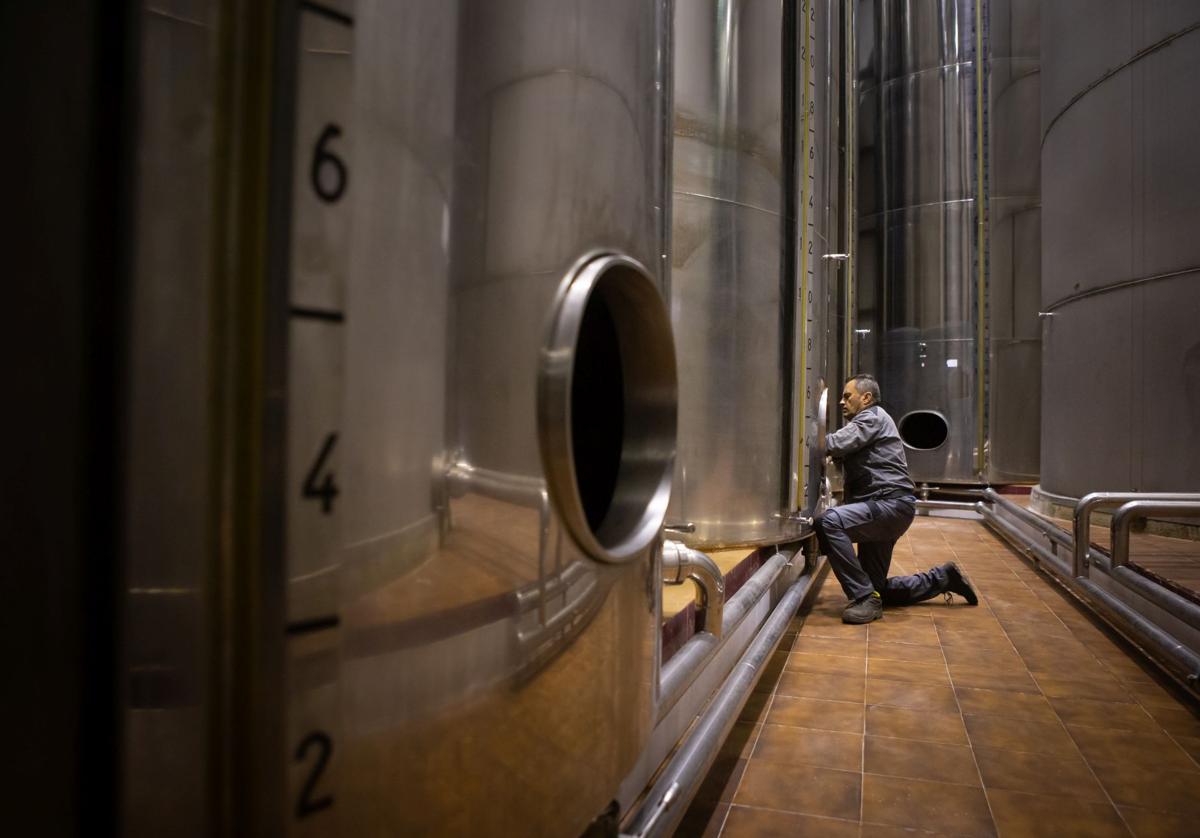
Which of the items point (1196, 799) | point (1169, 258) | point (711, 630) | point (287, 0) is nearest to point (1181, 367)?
point (1169, 258)

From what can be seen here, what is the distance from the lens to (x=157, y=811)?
570 mm

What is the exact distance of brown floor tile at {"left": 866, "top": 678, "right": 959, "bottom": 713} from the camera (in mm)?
2781

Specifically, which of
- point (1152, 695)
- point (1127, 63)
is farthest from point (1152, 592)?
point (1127, 63)

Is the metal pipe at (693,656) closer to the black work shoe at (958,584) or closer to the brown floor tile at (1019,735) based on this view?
the brown floor tile at (1019,735)

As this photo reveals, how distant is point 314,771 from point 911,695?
2.74m

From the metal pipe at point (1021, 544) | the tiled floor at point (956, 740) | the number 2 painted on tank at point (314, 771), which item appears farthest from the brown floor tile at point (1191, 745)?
the number 2 painted on tank at point (314, 771)

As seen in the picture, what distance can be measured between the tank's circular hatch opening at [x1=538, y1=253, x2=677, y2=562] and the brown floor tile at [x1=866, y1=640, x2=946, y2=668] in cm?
261

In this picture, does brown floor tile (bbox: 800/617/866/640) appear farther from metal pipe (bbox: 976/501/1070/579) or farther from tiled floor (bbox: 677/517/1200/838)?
metal pipe (bbox: 976/501/1070/579)

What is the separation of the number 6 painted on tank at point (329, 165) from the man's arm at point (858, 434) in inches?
148

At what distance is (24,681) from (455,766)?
0.37m

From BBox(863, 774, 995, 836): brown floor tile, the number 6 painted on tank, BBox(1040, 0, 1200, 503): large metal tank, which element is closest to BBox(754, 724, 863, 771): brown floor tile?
BBox(863, 774, 995, 836): brown floor tile

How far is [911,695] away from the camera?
9.45 ft

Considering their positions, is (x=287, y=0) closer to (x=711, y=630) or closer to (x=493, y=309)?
(x=493, y=309)

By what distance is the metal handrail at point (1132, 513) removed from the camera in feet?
9.64
